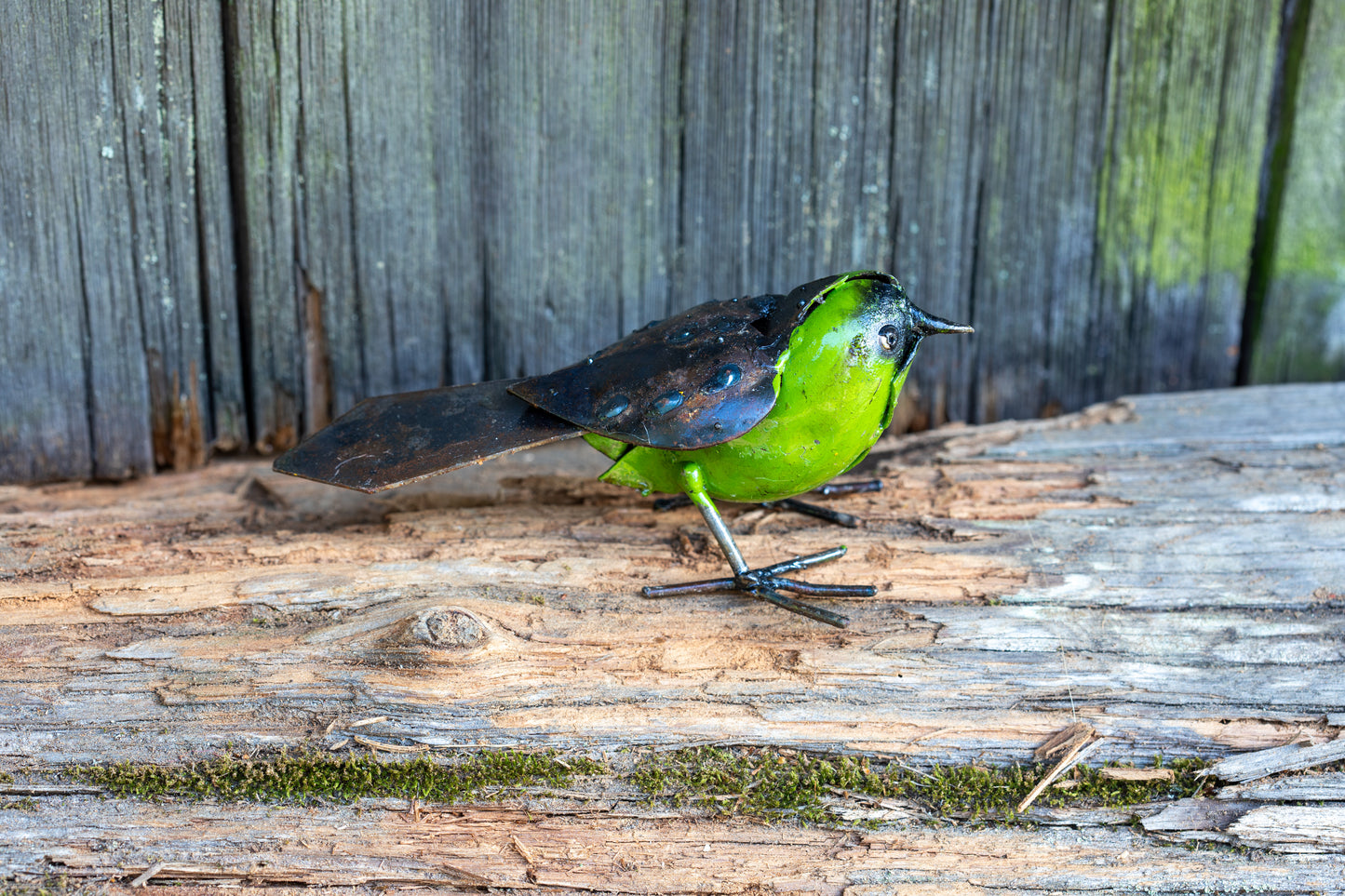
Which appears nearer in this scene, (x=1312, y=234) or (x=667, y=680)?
(x=667, y=680)

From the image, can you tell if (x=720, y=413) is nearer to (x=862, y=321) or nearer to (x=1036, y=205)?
(x=862, y=321)

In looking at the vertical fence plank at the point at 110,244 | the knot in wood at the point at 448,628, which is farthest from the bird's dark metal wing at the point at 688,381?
the vertical fence plank at the point at 110,244

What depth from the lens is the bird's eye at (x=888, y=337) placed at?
6.11 ft

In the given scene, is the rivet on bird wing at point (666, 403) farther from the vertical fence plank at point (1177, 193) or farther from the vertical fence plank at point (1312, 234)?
the vertical fence plank at point (1312, 234)

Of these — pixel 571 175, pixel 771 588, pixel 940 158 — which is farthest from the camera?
pixel 940 158

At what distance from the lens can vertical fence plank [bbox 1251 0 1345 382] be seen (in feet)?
9.22

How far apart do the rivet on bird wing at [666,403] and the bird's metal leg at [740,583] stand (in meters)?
0.16

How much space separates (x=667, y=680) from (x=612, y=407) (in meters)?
0.56

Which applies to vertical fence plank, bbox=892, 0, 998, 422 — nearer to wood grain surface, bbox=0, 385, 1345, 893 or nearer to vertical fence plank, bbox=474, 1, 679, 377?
vertical fence plank, bbox=474, 1, 679, 377

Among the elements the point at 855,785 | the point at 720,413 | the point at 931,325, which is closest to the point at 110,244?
the point at 720,413

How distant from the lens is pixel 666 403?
71.0 inches

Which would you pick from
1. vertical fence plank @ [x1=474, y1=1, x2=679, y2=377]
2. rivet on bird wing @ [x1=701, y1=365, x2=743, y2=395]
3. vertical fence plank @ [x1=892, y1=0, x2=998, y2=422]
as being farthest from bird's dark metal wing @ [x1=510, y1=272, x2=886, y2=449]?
vertical fence plank @ [x1=892, y1=0, x2=998, y2=422]

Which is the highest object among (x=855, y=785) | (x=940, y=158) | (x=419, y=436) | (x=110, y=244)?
(x=940, y=158)

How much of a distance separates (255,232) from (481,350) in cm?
67
